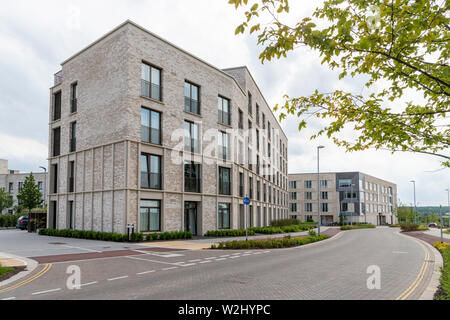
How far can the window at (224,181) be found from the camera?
3045 centimetres

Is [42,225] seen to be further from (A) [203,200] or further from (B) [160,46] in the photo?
(B) [160,46]

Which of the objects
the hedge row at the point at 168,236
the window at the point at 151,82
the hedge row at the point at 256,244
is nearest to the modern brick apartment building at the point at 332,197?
the hedge row at the point at 168,236

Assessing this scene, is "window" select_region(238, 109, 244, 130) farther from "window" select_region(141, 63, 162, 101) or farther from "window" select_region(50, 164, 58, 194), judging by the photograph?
"window" select_region(50, 164, 58, 194)

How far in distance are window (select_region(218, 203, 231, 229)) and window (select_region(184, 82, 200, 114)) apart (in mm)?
8929

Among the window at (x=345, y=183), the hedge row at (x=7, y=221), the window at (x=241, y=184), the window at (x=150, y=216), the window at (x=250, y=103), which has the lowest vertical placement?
the hedge row at (x=7, y=221)

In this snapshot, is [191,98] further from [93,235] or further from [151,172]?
[93,235]

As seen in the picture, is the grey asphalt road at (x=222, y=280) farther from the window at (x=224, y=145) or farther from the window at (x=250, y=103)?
the window at (x=250, y=103)

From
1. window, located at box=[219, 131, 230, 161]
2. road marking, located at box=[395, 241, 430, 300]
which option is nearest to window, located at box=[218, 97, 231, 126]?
window, located at box=[219, 131, 230, 161]

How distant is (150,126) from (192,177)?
555cm

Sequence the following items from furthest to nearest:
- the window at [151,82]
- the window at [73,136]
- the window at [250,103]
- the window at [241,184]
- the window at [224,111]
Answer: the window at [250,103], the window at [241,184], the window at [224,111], the window at [73,136], the window at [151,82]

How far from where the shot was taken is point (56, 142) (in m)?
30.5

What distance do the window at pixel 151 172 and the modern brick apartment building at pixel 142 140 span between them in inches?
2.8
